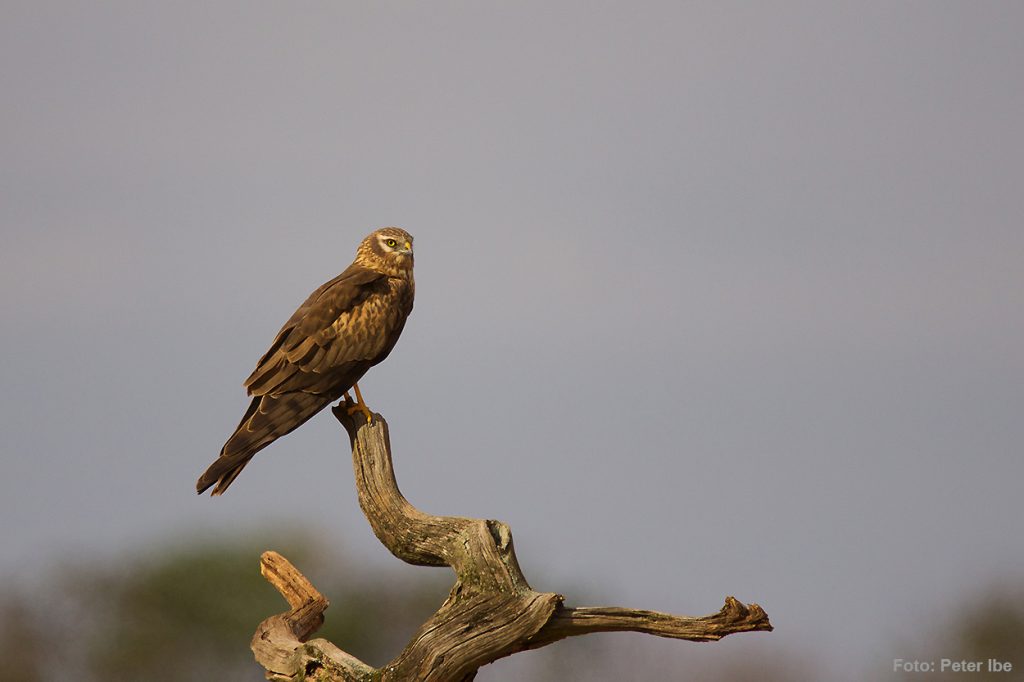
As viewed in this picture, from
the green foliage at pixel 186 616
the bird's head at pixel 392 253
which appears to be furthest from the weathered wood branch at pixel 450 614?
the green foliage at pixel 186 616

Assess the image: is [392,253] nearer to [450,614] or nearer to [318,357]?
[318,357]

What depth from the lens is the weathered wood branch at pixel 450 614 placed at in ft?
30.9

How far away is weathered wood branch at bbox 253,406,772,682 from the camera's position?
9406 mm

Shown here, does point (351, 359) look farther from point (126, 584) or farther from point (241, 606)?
point (126, 584)

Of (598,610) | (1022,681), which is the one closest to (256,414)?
(598,610)

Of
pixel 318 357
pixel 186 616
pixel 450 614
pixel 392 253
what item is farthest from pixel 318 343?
pixel 186 616

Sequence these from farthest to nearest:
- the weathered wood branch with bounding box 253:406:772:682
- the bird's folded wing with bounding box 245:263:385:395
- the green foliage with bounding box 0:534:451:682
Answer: the green foliage with bounding box 0:534:451:682 < the bird's folded wing with bounding box 245:263:385:395 < the weathered wood branch with bounding box 253:406:772:682

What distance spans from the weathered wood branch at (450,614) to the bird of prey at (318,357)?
1.94ft

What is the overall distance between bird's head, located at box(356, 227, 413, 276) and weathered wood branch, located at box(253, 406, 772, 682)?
189 cm

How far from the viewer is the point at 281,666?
10781 millimetres

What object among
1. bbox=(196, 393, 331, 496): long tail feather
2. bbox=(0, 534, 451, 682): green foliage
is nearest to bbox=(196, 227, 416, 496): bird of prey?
bbox=(196, 393, 331, 496): long tail feather

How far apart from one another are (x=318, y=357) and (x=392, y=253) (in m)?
1.53

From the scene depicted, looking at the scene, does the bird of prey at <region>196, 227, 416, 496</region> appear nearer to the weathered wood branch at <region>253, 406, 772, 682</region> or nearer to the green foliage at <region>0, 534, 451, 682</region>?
the weathered wood branch at <region>253, 406, 772, 682</region>

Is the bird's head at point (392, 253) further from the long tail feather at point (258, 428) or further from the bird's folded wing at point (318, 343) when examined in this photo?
the long tail feather at point (258, 428)
